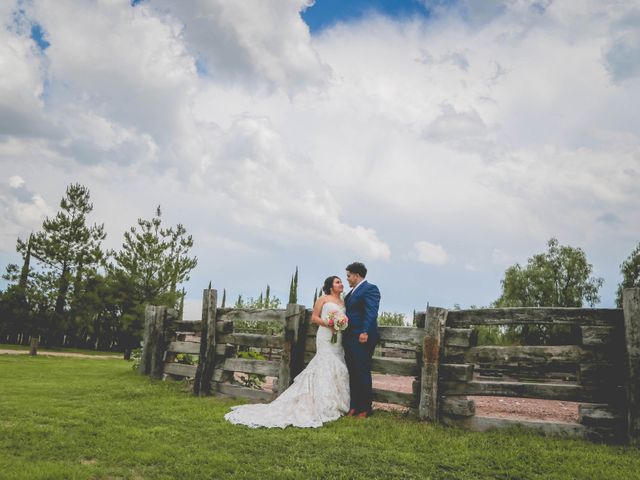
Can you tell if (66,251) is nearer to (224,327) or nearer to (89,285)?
(89,285)

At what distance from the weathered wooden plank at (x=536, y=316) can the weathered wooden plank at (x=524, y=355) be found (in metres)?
0.36

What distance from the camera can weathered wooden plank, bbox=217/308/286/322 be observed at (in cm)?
873

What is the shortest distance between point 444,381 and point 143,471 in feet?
13.8

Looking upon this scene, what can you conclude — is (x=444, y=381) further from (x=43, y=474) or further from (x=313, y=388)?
(x=43, y=474)

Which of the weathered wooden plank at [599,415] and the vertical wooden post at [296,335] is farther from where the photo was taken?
the vertical wooden post at [296,335]

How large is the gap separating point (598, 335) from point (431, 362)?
2.19 m

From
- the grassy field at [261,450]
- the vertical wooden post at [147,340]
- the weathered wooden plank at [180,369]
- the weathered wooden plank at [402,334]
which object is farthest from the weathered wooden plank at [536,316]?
the vertical wooden post at [147,340]

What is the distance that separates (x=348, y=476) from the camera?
4312 millimetres

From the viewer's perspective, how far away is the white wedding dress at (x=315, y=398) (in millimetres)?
6570

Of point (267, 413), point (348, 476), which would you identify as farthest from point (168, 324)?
point (348, 476)

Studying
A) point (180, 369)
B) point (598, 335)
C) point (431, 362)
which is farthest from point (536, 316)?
point (180, 369)

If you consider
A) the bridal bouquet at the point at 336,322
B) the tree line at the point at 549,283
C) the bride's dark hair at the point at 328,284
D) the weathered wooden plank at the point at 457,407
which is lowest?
the weathered wooden plank at the point at 457,407

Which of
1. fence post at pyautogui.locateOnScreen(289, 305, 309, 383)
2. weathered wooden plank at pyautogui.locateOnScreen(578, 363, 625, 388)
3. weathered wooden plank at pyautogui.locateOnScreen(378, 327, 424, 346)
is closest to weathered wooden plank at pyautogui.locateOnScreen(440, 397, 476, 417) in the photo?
weathered wooden plank at pyautogui.locateOnScreen(378, 327, 424, 346)

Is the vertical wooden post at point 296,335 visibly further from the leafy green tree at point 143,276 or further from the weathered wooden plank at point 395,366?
the leafy green tree at point 143,276
